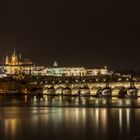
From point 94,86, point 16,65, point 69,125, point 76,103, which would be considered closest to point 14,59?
point 16,65

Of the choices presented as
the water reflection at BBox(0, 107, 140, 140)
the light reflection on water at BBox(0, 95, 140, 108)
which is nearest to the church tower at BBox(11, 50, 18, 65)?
the light reflection on water at BBox(0, 95, 140, 108)

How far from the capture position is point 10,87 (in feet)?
347

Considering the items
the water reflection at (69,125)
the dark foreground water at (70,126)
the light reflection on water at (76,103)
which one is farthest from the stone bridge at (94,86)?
the dark foreground water at (70,126)

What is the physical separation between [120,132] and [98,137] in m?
1.57

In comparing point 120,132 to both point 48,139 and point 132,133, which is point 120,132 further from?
point 48,139

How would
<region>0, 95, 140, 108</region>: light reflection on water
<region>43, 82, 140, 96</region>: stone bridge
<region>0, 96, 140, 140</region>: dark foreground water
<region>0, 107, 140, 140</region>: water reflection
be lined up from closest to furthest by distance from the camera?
<region>0, 96, 140, 140</region>: dark foreground water → <region>0, 107, 140, 140</region>: water reflection → <region>0, 95, 140, 108</region>: light reflection on water → <region>43, 82, 140, 96</region>: stone bridge

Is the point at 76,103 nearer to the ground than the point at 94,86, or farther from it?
nearer to the ground

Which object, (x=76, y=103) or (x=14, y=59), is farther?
(x=14, y=59)

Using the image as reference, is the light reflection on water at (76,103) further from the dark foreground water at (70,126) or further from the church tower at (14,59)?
the church tower at (14,59)

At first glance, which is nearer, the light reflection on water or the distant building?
the light reflection on water

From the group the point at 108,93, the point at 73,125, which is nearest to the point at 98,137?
the point at 73,125

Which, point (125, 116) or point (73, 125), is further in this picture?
point (125, 116)

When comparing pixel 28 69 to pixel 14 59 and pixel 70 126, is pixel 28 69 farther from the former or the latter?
pixel 70 126

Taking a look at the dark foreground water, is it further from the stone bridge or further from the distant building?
the distant building
